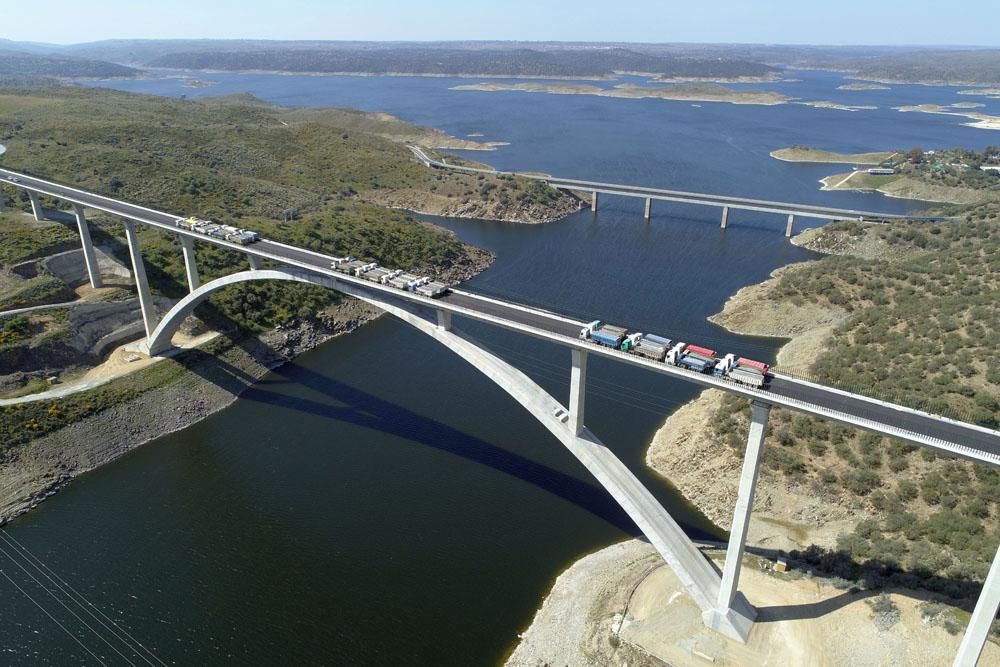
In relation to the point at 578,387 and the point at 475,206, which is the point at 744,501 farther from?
the point at 475,206

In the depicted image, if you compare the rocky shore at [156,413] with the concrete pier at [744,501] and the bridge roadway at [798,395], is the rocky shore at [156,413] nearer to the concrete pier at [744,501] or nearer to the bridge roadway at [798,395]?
the bridge roadway at [798,395]

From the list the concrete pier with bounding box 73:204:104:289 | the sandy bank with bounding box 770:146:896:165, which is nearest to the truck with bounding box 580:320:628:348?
the concrete pier with bounding box 73:204:104:289

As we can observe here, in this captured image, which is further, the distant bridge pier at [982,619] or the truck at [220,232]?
the truck at [220,232]

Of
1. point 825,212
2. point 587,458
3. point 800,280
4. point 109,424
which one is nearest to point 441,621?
point 587,458

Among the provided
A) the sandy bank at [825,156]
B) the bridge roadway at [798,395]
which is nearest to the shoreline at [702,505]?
the bridge roadway at [798,395]

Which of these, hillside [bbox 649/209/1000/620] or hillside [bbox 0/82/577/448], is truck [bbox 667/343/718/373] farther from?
hillside [bbox 0/82/577/448]

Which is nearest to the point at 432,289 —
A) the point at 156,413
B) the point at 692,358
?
the point at 692,358
